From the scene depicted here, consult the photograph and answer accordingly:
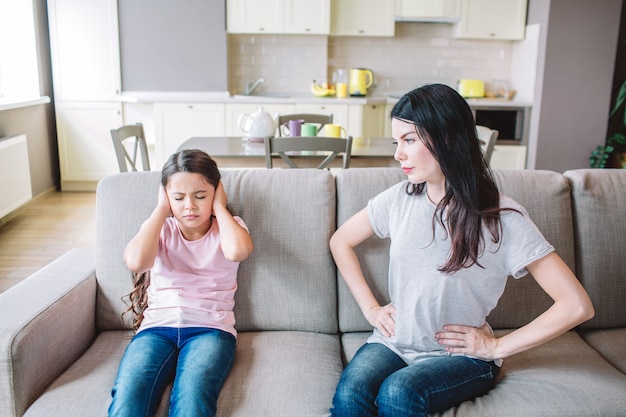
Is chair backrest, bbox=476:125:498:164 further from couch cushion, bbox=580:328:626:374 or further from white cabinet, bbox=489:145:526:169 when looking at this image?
white cabinet, bbox=489:145:526:169

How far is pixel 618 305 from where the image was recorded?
183 centimetres

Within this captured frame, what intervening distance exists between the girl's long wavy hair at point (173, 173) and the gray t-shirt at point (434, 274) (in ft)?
1.73

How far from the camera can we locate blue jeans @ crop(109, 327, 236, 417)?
52.5 inches

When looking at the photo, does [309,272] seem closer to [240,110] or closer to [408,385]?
[408,385]

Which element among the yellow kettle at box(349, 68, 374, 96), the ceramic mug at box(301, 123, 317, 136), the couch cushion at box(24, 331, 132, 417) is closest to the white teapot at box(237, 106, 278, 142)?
the ceramic mug at box(301, 123, 317, 136)

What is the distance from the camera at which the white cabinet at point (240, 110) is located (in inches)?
205

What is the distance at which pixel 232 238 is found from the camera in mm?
1622

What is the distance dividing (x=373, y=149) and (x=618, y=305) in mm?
1544

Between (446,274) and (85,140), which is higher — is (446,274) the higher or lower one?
the higher one

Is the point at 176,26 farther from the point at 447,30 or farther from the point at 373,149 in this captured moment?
the point at 373,149

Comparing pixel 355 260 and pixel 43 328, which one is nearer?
pixel 43 328

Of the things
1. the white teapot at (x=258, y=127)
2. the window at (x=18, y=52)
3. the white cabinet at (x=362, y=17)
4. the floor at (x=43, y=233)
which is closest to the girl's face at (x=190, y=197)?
the white teapot at (x=258, y=127)

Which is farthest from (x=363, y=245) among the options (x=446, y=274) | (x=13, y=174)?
(x=13, y=174)

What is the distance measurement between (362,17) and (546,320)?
454 centimetres
